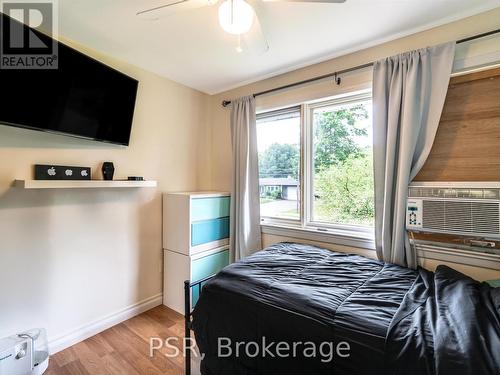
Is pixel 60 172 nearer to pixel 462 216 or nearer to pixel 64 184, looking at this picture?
pixel 64 184

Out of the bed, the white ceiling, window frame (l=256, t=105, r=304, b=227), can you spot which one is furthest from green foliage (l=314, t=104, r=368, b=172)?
the bed

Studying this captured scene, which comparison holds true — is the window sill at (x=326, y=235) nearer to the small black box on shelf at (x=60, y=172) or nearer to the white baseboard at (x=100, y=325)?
the white baseboard at (x=100, y=325)

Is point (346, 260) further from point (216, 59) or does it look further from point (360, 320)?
point (216, 59)

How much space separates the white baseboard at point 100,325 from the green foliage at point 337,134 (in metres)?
2.22

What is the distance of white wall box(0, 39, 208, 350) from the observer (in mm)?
1704

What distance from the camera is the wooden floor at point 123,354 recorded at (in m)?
1.70

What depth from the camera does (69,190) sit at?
6.44 ft

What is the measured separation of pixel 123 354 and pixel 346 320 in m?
1.74

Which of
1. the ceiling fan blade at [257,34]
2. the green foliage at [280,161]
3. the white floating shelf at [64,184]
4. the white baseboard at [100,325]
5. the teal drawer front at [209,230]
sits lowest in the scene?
the white baseboard at [100,325]

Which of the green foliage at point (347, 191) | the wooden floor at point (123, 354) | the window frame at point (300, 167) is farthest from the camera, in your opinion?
the window frame at point (300, 167)

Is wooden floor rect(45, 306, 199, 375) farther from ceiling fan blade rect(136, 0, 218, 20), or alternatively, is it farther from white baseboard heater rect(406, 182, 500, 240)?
ceiling fan blade rect(136, 0, 218, 20)

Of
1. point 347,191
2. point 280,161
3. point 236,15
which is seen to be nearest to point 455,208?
point 347,191

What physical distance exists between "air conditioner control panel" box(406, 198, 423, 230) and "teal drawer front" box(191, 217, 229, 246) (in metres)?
1.77

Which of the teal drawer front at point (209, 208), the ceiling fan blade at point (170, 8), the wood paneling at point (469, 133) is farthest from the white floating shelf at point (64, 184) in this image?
the wood paneling at point (469, 133)
